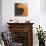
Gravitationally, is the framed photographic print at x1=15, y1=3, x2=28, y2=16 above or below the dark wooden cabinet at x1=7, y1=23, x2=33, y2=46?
above

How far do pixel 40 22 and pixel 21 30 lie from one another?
3.09ft

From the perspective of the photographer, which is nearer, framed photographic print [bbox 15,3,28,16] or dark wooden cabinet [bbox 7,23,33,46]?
dark wooden cabinet [bbox 7,23,33,46]

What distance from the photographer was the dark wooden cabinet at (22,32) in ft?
19.2

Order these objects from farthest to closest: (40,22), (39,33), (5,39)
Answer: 1. (40,22)
2. (39,33)
3. (5,39)

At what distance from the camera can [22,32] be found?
593 centimetres

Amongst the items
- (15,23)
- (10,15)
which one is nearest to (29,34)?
(15,23)

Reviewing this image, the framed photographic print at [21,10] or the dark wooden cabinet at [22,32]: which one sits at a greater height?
the framed photographic print at [21,10]

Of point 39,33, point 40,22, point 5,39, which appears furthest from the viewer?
point 40,22

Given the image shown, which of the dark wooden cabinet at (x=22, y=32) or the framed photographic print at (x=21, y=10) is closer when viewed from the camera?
the dark wooden cabinet at (x=22, y=32)

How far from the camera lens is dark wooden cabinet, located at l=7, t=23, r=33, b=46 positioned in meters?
5.84

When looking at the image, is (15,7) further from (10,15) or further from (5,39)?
(5,39)

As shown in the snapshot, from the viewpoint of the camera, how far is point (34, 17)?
19.8ft

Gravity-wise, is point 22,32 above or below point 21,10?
below

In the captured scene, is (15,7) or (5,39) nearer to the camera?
(5,39)
